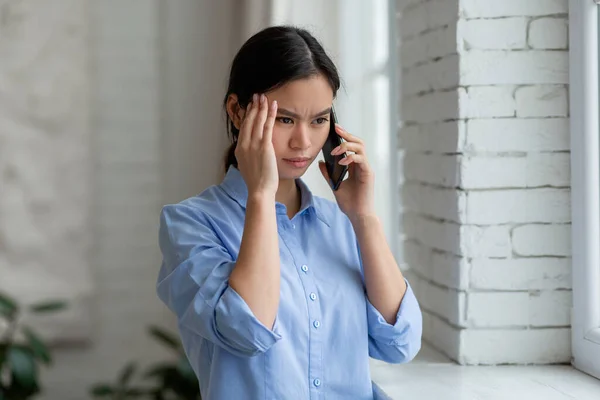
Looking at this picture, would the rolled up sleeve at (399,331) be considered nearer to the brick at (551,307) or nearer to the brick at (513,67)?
the brick at (551,307)

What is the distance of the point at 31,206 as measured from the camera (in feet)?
10.4

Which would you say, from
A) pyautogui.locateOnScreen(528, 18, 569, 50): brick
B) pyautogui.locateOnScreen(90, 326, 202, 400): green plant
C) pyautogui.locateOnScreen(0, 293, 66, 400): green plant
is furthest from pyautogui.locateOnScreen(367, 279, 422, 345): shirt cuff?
pyautogui.locateOnScreen(0, 293, 66, 400): green plant

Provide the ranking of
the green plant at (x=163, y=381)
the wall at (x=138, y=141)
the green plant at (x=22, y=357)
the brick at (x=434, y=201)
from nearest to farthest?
the brick at (x=434, y=201) → the green plant at (x=22, y=357) → the green plant at (x=163, y=381) → the wall at (x=138, y=141)

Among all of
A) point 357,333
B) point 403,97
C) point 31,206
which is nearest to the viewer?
point 357,333

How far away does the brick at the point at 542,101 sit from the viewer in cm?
182

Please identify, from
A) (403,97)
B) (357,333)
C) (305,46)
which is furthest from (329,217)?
(403,97)

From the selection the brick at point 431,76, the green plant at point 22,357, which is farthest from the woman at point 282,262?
the green plant at point 22,357

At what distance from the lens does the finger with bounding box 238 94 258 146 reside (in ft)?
4.47

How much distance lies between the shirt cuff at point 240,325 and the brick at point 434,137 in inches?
28.8

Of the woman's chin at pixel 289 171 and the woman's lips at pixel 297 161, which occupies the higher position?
the woman's lips at pixel 297 161

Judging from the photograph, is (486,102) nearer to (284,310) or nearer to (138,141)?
(284,310)

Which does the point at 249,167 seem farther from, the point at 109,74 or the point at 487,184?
the point at 109,74

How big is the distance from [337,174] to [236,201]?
7.3 inches

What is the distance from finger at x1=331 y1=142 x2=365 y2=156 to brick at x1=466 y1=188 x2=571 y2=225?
0.43 m
